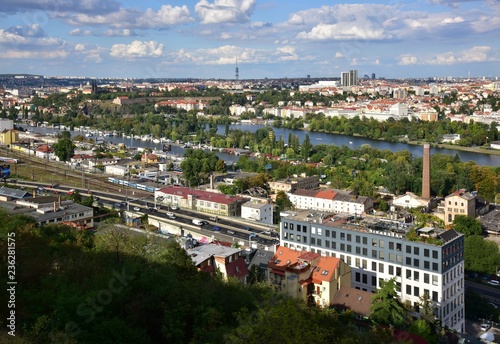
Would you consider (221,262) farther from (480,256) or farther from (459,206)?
(459,206)

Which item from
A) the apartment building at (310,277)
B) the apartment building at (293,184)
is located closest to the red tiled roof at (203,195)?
the apartment building at (293,184)

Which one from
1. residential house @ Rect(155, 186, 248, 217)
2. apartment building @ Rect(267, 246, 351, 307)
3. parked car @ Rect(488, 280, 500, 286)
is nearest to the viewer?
apartment building @ Rect(267, 246, 351, 307)

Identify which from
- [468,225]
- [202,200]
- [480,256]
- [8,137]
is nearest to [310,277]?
[480,256]

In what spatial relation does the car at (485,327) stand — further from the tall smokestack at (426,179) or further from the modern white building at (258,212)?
the tall smokestack at (426,179)

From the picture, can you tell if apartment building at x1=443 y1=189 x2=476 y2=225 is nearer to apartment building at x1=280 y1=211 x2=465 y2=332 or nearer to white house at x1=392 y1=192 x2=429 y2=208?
white house at x1=392 y1=192 x2=429 y2=208

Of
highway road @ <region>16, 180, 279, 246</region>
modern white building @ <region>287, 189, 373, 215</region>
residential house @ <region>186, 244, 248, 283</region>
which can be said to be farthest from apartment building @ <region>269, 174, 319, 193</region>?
residential house @ <region>186, 244, 248, 283</region>

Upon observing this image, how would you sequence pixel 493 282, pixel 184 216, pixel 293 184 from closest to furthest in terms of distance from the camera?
1. pixel 493 282
2. pixel 184 216
3. pixel 293 184
